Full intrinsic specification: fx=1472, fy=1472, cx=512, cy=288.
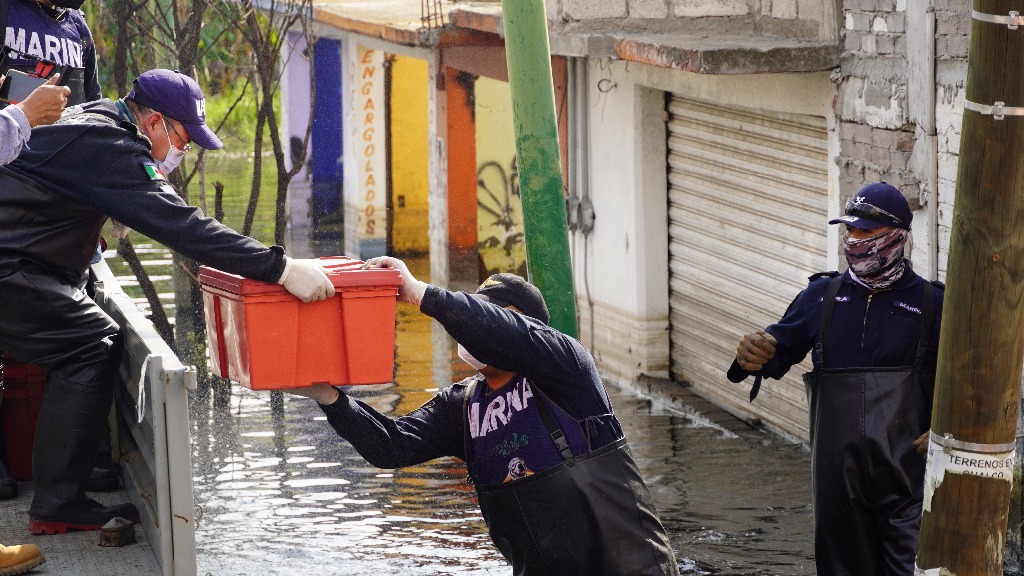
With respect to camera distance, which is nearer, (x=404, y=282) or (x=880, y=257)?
(x=404, y=282)

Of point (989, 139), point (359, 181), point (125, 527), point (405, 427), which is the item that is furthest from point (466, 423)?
point (359, 181)

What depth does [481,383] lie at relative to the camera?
4441mm

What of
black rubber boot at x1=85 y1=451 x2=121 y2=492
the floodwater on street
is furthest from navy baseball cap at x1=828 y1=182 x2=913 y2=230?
black rubber boot at x1=85 y1=451 x2=121 y2=492

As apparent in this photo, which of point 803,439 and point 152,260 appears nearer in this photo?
point 803,439

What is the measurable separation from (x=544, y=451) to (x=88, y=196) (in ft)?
5.81

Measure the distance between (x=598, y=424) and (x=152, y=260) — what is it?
504 inches

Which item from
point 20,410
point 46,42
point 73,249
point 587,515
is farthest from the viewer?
point 46,42

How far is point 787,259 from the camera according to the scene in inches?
389

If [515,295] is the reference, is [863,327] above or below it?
below

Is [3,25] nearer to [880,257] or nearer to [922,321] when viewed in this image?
[880,257]

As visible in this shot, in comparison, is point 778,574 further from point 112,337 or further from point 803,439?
point 112,337

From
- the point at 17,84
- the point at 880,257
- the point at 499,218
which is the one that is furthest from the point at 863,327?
the point at 499,218

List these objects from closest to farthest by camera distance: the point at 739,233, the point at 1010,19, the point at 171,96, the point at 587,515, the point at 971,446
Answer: the point at 1010,19
the point at 971,446
the point at 587,515
the point at 171,96
the point at 739,233

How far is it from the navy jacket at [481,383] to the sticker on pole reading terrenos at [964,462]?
0.96m
